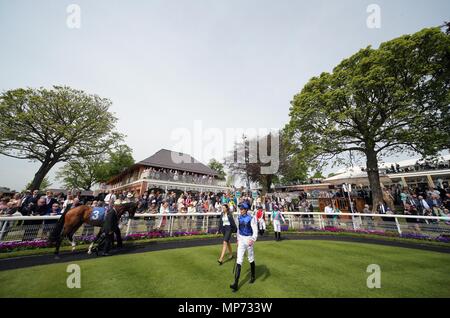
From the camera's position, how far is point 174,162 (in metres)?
28.8

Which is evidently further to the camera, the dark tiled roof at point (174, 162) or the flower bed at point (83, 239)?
the dark tiled roof at point (174, 162)

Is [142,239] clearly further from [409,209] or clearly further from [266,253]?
[409,209]

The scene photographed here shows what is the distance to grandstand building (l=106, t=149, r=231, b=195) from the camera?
2320 centimetres

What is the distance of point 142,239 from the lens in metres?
9.07

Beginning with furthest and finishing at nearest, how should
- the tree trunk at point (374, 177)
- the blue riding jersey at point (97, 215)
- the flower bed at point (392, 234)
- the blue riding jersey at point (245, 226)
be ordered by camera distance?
the tree trunk at point (374, 177) → the flower bed at point (392, 234) → the blue riding jersey at point (97, 215) → the blue riding jersey at point (245, 226)

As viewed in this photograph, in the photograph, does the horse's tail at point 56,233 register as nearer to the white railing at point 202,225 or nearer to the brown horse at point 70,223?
the brown horse at point 70,223

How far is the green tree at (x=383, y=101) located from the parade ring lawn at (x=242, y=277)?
9220 millimetres

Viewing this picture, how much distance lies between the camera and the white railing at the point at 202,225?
7.04 meters
